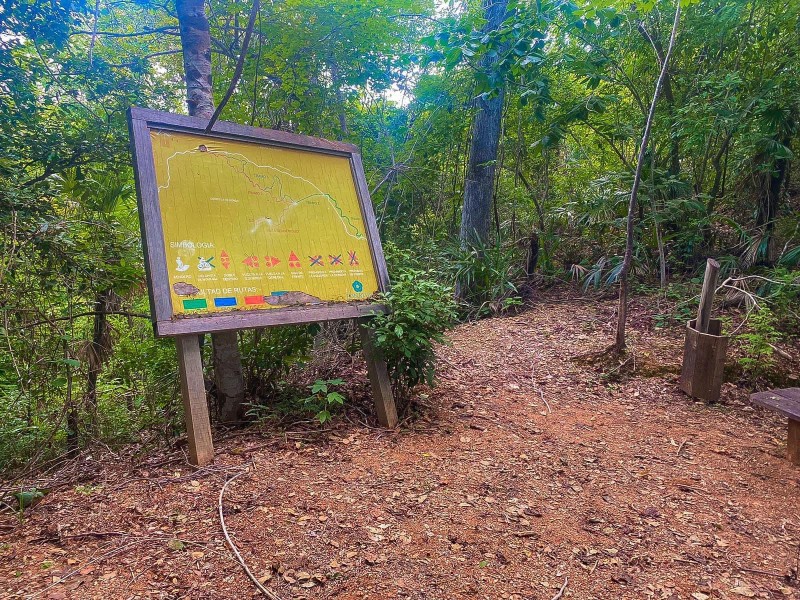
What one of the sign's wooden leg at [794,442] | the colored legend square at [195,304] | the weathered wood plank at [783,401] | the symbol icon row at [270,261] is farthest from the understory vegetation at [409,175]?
the sign's wooden leg at [794,442]

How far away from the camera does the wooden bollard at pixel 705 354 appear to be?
3848 mm

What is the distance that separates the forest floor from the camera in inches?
71.9

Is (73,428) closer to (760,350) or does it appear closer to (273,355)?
(273,355)

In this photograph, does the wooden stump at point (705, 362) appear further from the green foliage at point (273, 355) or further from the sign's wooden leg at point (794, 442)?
the green foliage at point (273, 355)

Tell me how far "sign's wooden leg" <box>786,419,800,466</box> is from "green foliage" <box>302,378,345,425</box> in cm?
284

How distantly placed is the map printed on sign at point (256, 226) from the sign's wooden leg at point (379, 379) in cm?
30

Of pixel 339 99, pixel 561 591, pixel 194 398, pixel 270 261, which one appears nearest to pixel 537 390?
pixel 561 591

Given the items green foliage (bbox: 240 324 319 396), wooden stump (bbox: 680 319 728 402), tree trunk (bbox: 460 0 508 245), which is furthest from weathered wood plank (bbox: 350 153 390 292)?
tree trunk (bbox: 460 0 508 245)

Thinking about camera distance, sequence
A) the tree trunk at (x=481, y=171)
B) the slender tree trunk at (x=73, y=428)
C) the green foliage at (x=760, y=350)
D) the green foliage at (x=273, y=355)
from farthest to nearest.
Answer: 1. the tree trunk at (x=481, y=171)
2. the green foliage at (x=760, y=350)
3. the green foliage at (x=273, y=355)
4. the slender tree trunk at (x=73, y=428)

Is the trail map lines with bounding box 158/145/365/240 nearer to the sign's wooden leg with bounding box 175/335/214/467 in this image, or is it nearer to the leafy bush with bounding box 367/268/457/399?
the leafy bush with bounding box 367/268/457/399

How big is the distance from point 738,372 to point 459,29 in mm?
3903

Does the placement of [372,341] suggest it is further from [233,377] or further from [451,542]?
[451,542]

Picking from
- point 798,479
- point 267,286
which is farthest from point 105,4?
point 798,479

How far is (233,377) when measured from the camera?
340 centimetres
